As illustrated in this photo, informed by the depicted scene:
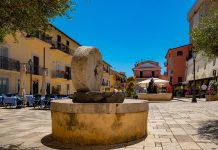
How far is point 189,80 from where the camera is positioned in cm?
5181

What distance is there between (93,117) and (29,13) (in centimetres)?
307

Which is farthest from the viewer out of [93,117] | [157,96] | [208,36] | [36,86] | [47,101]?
[36,86]

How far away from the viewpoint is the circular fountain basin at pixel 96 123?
7258mm

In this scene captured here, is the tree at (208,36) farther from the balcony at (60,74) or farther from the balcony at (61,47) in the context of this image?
the balcony at (60,74)

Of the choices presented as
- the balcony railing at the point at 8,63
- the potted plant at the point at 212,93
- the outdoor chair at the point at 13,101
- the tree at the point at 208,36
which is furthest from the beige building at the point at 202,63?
the balcony railing at the point at 8,63

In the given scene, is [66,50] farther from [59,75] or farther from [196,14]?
[196,14]

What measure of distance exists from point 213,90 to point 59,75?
20.3m

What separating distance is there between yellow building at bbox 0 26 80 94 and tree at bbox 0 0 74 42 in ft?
35.7

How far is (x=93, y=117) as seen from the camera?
7.25 meters

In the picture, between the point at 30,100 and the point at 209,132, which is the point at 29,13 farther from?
the point at 30,100

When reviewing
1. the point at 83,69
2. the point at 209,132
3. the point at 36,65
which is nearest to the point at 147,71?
the point at 36,65

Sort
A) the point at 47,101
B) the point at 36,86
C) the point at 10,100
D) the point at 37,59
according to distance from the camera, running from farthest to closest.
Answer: the point at 36,86 → the point at 37,59 → the point at 10,100 → the point at 47,101

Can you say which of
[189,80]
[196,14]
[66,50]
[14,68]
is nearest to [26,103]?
[14,68]

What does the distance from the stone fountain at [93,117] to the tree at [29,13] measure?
4.31 ft
